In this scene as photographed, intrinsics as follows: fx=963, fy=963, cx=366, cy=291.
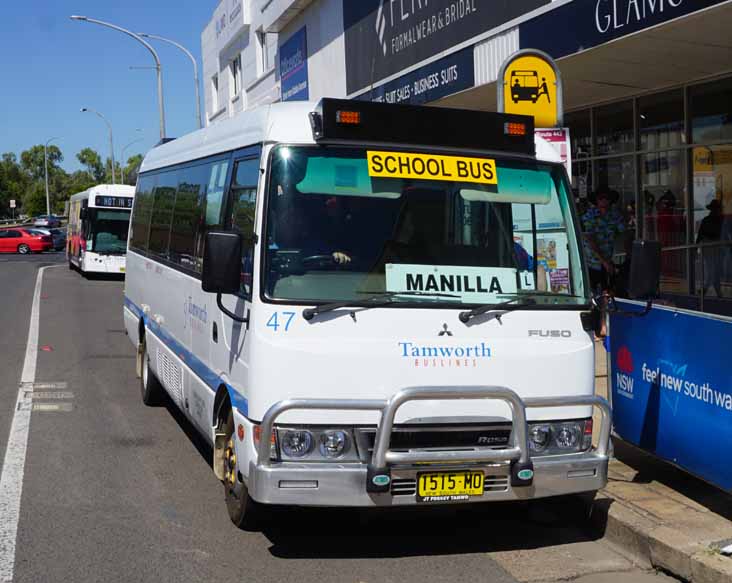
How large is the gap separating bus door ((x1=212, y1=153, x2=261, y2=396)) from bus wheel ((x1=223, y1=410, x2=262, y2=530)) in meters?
0.39

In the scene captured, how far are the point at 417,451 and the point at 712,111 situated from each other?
10.7 metres

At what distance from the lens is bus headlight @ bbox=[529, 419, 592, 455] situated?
5.39 m

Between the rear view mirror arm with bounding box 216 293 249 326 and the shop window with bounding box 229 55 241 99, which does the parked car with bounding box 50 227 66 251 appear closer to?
the shop window with bounding box 229 55 241 99

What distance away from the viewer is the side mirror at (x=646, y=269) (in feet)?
18.4

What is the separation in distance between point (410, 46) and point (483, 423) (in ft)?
46.0

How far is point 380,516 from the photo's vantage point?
6219 millimetres

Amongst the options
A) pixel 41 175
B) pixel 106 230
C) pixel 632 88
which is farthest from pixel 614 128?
pixel 41 175

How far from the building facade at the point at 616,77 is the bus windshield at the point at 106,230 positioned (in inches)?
473

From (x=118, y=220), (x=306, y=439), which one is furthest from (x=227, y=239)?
(x=118, y=220)

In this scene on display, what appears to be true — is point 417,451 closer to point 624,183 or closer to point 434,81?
point 624,183

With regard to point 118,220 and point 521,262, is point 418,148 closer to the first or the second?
point 521,262

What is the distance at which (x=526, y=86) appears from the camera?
8.16m

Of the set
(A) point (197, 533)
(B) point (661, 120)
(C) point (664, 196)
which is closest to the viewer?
(A) point (197, 533)

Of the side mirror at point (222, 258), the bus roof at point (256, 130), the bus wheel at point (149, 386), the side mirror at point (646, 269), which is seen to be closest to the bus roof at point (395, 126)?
the bus roof at point (256, 130)
